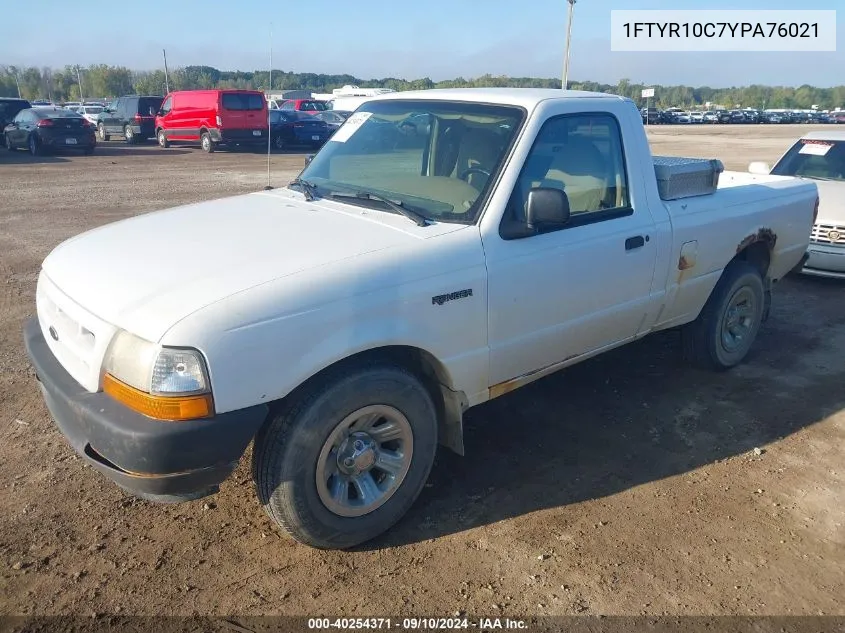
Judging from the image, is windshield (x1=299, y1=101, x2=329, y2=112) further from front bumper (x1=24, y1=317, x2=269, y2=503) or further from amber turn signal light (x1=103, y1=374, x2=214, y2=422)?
amber turn signal light (x1=103, y1=374, x2=214, y2=422)

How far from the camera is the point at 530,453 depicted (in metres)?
4.13

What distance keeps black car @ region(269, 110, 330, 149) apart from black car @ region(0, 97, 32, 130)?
27.8 feet

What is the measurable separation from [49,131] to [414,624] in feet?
74.7

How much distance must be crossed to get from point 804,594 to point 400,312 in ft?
7.05

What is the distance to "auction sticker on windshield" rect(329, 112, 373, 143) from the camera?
4387mm

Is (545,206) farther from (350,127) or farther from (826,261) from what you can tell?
(826,261)

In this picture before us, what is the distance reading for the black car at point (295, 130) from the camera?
2584 centimetres

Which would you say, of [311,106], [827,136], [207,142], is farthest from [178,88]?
[827,136]

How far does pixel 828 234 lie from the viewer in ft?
25.0

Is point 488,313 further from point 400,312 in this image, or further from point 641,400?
point 641,400

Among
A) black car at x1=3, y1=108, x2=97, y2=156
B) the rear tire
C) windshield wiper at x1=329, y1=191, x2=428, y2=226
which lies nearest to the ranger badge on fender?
windshield wiper at x1=329, y1=191, x2=428, y2=226

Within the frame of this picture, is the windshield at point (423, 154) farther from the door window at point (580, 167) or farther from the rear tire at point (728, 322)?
the rear tire at point (728, 322)

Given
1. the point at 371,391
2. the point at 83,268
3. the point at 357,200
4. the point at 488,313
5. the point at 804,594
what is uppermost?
the point at 357,200

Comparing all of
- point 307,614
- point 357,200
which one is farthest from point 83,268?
point 307,614
